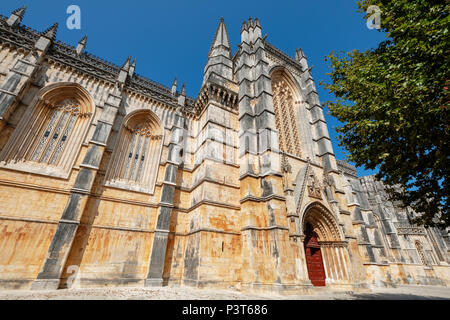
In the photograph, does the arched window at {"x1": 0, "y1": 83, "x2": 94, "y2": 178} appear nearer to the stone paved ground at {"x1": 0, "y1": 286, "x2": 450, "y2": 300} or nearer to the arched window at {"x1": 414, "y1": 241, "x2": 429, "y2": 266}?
the stone paved ground at {"x1": 0, "y1": 286, "x2": 450, "y2": 300}

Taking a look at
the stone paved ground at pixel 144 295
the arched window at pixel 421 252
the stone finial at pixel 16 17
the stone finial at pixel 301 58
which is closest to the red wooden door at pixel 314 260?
the stone paved ground at pixel 144 295

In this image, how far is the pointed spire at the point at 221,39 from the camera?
20.7m

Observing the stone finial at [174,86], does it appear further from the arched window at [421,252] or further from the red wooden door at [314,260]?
the arched window at [421,252]

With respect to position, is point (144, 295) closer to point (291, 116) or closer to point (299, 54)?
point (291, 116)

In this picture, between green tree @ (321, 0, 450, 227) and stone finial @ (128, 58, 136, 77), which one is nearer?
green tree @ (321, 0, 450, 227)

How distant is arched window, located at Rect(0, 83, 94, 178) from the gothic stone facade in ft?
0.21

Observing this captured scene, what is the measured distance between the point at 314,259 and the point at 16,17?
2541cm

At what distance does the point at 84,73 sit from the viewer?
1277cm

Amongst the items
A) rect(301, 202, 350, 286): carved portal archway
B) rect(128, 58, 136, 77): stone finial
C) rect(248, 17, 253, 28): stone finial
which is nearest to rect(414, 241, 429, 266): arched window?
rect(301, 202, 350, 286): carved portal archway

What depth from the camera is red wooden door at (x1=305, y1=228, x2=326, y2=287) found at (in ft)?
39.6

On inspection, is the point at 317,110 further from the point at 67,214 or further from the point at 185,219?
the point at 67,214
